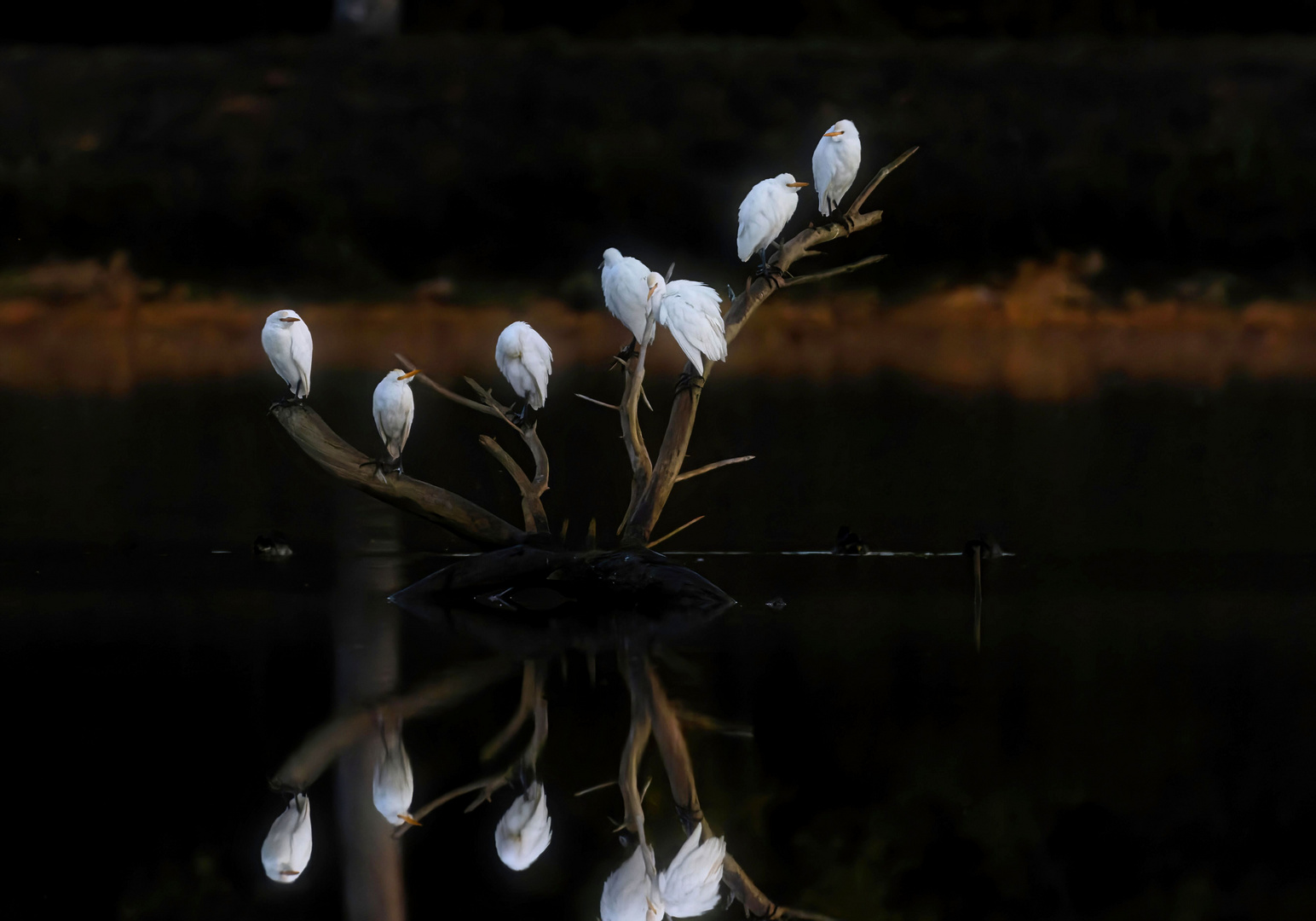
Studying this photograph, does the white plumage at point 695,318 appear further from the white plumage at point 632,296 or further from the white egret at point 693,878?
the white egret at point 693,878

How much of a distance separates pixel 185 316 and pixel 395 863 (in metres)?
4.47

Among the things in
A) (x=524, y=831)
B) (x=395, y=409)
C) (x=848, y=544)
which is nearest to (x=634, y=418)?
(x=395, y=409)

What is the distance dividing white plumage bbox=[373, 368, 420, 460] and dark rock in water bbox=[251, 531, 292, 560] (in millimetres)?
1452

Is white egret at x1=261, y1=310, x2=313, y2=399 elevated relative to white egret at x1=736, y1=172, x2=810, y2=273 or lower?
lower

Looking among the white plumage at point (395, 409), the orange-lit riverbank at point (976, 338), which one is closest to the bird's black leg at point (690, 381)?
the white plumage at point (395, 409)

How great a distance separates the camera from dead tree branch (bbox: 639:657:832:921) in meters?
1.83

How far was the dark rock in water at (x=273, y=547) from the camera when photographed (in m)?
5.29

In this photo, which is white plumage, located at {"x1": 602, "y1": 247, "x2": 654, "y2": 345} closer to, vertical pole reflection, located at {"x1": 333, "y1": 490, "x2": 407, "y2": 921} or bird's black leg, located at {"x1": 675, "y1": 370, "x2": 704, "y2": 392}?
bird's black leg, located at {"x1": 675, "y1": 370, "x2": 704, "y2": 392}

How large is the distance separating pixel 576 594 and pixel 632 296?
84cm

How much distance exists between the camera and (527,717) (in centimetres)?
279

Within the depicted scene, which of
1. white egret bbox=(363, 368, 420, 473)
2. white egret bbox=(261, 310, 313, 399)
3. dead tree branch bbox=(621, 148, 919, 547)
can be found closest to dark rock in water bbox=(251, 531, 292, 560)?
white egret bbox=(261, 310, 313, 399)

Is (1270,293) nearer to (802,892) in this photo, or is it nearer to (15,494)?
(802,892)

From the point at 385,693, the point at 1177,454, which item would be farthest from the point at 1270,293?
the point at 385,693

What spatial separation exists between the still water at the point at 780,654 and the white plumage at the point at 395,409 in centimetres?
50
